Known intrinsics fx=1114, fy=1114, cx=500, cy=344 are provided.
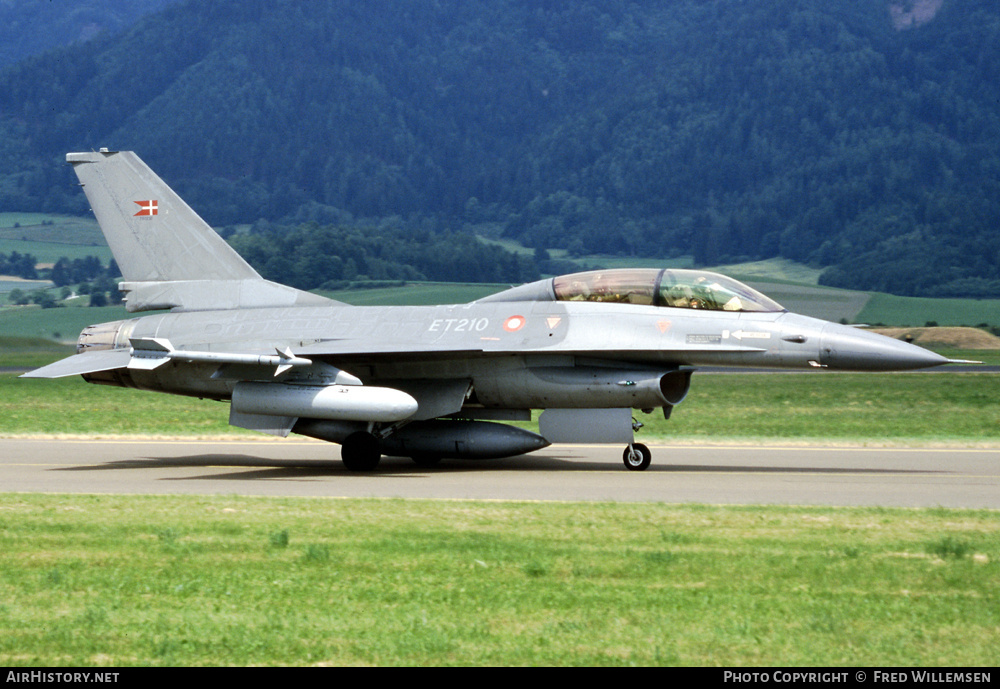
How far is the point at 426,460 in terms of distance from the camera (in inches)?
643

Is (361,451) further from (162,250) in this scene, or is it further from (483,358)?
(162,250)

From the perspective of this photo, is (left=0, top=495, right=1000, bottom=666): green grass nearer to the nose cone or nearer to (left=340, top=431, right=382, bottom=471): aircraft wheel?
the nose cone

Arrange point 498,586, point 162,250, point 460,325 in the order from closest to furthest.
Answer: point 498,586 → point 460,325 → point 162,250

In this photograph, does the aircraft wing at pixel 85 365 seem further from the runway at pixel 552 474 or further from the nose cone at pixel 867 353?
the nose cone at pixel 867 353

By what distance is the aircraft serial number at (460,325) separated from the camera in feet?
51.4

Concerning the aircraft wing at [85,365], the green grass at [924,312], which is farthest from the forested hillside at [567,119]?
the aircraft wing at [85,365]

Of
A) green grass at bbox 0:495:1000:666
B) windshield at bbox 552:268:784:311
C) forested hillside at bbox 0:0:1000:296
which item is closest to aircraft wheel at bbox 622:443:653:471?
windshield at bbox 552:268:784:311

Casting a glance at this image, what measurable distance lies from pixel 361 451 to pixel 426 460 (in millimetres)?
1137

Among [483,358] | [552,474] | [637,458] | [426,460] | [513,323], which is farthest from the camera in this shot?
[426,460]

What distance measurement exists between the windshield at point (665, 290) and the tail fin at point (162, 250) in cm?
447

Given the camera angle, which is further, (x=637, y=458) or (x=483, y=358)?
(x=483, y=358)

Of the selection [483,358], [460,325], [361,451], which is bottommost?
[361,451]

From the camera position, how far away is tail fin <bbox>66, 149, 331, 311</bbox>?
1775 centimetres

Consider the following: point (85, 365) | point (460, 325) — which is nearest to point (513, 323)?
point (460, 325)
